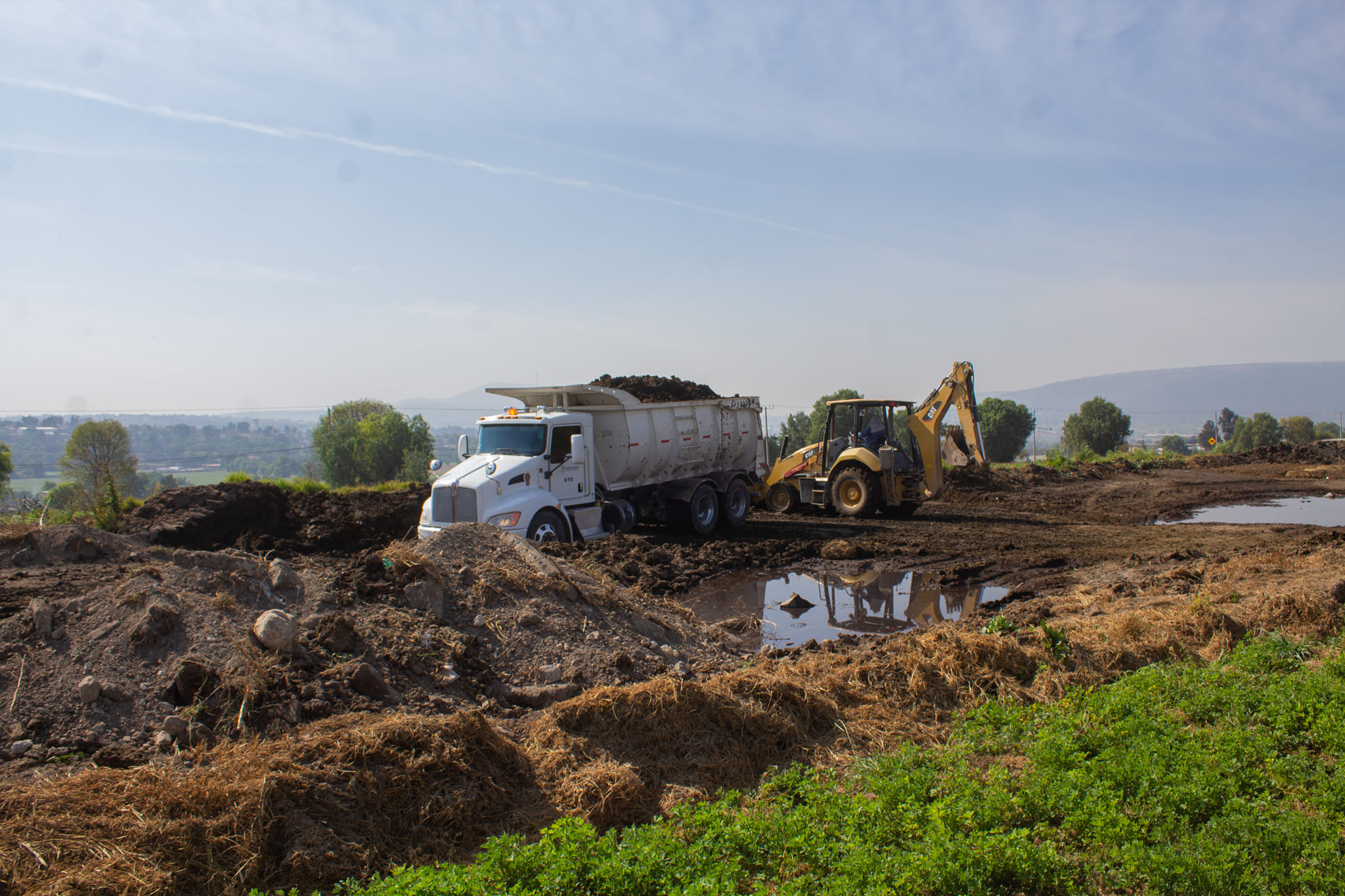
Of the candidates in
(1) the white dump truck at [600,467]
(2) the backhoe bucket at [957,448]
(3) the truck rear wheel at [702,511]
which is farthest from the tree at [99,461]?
(2) the backhoe bucket at [957,448]

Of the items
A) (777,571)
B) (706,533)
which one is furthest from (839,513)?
(777,571)

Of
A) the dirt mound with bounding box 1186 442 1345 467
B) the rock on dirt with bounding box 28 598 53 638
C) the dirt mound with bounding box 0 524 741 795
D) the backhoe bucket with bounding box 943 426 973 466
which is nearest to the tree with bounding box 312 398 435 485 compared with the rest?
the backhoe bucket with bounding box 943 426 973 466

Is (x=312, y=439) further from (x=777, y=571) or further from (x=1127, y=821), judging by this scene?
(x=1127, y=821)

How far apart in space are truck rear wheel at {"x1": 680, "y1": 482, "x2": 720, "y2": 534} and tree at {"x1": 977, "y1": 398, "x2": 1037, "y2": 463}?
67.2m

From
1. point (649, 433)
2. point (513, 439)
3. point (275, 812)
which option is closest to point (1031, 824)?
point (275, 812)

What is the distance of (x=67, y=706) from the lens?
498cm

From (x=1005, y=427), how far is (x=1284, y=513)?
63.2 metres

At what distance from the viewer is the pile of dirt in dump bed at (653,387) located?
17.4 metres

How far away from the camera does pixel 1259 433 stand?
8938 centimetres

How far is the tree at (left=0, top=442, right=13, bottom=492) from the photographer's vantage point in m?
37.8

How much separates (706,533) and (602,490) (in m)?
3.01

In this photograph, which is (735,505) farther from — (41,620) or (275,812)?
(275,812)

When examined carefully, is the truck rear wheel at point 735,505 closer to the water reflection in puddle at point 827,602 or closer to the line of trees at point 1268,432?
the water reflection in puddle at point 827,602

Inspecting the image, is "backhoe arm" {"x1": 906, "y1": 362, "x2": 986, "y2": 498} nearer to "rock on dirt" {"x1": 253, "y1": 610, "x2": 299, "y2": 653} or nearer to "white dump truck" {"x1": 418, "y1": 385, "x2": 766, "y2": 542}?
"white dump truck" {"x1": 418, "y1": 385, "x2": 766, "y2": 542}
